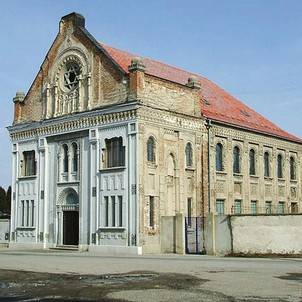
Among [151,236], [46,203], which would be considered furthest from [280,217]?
[46,203]

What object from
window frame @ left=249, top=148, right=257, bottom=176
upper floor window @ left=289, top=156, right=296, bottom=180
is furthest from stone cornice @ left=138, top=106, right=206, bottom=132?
upper floor window @ left=289, top=156, right=296, bottom=180

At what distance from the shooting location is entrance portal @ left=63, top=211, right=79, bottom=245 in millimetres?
35250

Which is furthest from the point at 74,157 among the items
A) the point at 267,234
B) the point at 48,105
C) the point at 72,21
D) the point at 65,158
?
the point at 267,234

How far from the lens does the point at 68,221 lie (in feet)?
116

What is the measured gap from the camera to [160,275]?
17.6 meters

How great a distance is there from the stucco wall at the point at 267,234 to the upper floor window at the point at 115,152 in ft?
25.6

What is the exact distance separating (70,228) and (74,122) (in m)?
6.74

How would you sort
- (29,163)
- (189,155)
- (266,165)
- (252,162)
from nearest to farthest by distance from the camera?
1. (189,155)
2. (29,163)
3. (252,162)
4. (266,165)

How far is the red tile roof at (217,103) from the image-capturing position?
37.3 meters

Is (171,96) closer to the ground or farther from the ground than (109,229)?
farther from the ground

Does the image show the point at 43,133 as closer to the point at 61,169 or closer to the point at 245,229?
the point at 61,169

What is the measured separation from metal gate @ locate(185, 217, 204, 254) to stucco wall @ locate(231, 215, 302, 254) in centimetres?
294

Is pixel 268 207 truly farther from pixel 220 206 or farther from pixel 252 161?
pixel 220 206

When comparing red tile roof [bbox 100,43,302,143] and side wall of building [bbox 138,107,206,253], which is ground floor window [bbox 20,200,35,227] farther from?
red tile roof [bbox 100,43,302,143]
